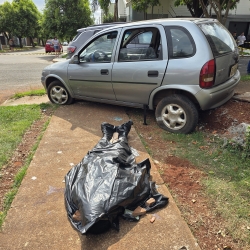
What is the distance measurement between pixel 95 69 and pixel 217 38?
2347 mm

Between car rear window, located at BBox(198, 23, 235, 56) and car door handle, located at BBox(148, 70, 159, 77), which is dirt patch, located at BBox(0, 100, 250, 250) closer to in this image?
car door handle, located at BBox(148, 70, 159, 77)

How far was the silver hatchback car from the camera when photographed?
3854mm

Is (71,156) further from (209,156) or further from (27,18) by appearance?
(27,18)

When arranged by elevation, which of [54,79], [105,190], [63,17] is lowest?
[105,190]

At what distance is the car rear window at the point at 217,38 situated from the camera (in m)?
3.88

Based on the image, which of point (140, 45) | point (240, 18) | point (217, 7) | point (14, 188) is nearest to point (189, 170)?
point (14, 188)

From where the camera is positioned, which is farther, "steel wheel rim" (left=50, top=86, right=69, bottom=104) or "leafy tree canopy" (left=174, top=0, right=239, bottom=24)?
"leafy tree canopy" (left=174, top=0, right=239, bottom=24)

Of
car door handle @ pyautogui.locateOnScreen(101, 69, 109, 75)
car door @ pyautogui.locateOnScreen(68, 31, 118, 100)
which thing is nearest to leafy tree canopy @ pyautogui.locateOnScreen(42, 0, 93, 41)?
car door @ pyautogui.locateOnScreen(68, 31, 118, 100)

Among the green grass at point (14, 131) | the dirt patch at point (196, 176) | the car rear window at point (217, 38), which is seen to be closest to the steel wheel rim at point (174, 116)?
the dirt patch at point (196, 176)

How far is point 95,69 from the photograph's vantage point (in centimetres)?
494

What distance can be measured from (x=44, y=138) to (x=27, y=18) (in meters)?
43.8

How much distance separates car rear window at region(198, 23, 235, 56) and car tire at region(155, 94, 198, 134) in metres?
0.92

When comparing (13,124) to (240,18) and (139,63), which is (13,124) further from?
(240,18)

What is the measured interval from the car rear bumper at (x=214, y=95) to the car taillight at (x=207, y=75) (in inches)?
3.7
